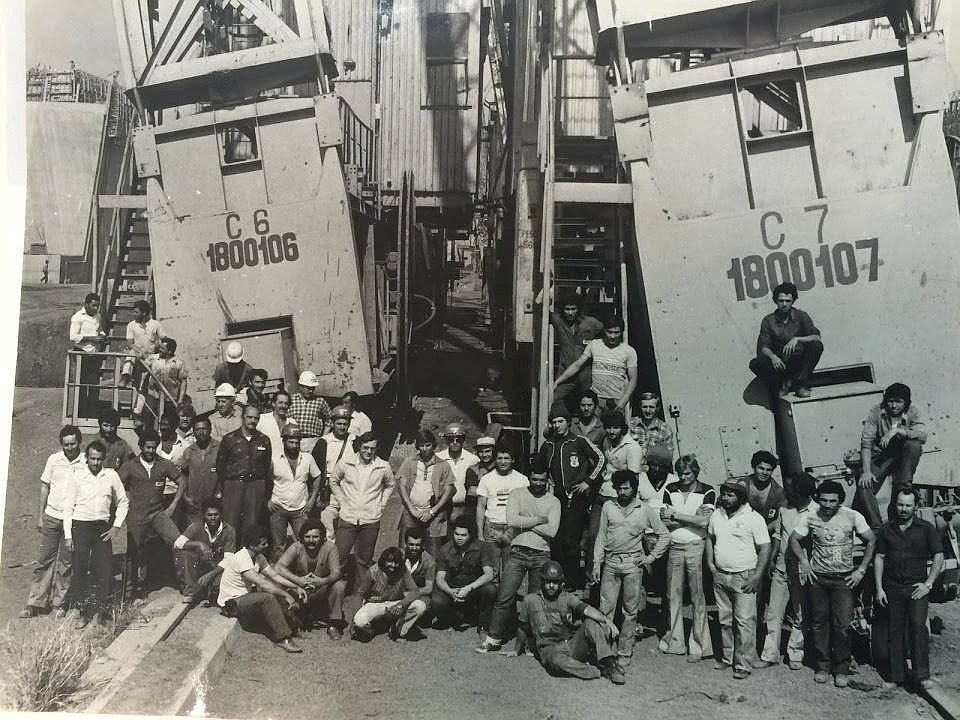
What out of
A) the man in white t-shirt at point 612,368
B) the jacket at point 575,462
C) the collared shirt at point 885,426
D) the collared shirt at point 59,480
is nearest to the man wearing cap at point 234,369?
the collared shirt at point 59,480

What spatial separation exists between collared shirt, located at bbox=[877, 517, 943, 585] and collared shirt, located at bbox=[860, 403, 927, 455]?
2.57 ft

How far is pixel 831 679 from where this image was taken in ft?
16.3

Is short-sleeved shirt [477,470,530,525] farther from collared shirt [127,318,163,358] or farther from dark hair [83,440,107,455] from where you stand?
collared shirt [127,318,163,358]

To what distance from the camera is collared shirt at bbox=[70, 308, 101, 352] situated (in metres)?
5.98

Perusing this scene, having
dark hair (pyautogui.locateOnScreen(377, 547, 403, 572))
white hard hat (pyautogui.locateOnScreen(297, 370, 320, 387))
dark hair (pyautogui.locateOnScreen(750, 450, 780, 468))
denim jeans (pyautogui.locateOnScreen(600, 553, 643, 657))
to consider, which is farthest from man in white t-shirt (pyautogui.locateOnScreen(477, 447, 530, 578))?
white hard hat (pyautogui.locateOnScreen(297, 370, 320, 387))

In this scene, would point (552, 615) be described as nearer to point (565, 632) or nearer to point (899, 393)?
point (565, 632)

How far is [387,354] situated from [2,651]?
4.18 meters

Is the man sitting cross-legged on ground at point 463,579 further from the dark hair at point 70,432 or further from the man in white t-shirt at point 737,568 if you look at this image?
the dark hair at point 70,432

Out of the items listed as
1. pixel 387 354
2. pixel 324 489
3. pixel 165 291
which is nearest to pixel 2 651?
pixel 324 489

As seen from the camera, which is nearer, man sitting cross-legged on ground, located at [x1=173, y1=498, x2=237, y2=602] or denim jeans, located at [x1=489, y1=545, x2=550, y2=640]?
denim jeans, located at [x1=489, y1=545, x2=550, y2=640]

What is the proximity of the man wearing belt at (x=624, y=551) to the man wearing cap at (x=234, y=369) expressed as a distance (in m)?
3.19

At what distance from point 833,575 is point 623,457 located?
1584mm

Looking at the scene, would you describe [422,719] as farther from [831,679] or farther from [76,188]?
[76,188]

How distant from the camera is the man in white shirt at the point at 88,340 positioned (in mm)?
5988
